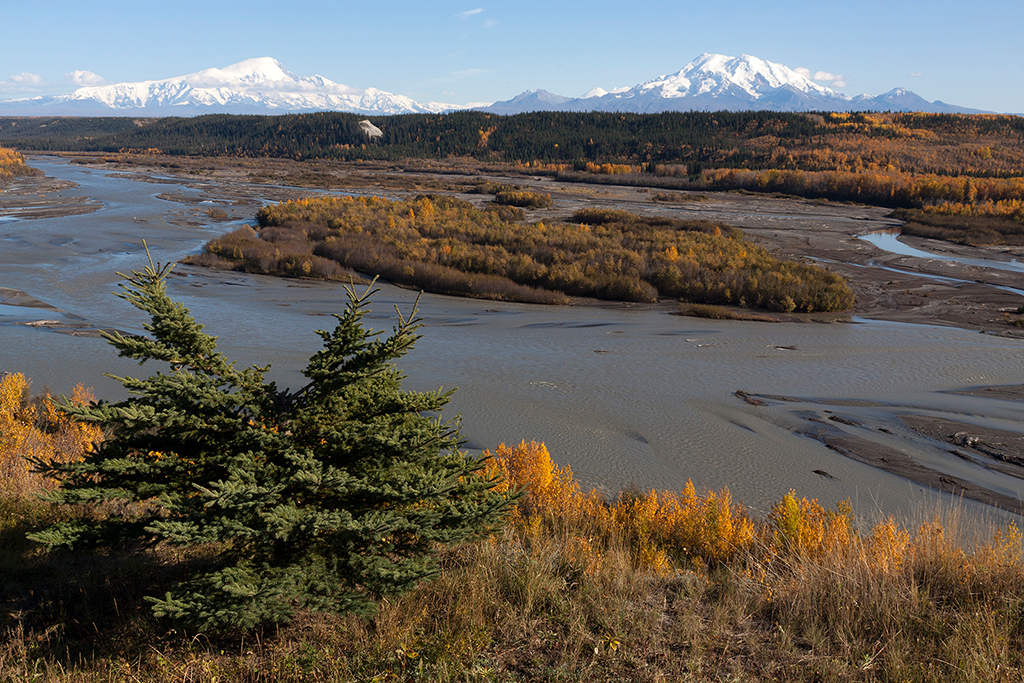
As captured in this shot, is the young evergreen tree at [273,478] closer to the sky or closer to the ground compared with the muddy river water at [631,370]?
closer to the sky

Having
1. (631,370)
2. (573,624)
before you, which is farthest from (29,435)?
(631,370)

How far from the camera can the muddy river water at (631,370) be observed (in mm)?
14766

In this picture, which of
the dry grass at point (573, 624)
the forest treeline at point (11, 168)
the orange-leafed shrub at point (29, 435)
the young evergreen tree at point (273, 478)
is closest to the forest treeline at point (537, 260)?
the orange-leafed shrub at point (29, 435)

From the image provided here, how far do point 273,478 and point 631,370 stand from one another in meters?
18.1

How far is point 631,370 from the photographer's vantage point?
21.7m

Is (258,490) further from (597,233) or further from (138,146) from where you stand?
(138,146)

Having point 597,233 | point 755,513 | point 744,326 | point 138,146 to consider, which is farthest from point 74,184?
point 138,146

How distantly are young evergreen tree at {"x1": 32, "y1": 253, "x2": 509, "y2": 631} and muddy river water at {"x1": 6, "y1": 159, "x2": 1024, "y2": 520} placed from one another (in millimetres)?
8964

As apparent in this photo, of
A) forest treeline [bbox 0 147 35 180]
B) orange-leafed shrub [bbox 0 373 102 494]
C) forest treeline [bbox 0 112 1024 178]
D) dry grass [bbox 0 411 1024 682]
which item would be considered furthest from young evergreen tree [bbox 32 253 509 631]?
forest treeline [bbox 0 112 1024 178]

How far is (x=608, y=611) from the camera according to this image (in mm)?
5168

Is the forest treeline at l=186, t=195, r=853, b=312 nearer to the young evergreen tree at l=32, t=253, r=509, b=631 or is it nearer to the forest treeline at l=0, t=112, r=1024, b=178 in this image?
the young evergreen tree at l=32, t=253, r=509, b=631

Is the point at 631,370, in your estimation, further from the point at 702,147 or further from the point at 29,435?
the point at 702,147

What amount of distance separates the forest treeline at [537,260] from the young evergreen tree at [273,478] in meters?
26.9

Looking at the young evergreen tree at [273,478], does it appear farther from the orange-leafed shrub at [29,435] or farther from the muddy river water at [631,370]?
the muddy river water at [631,370]
